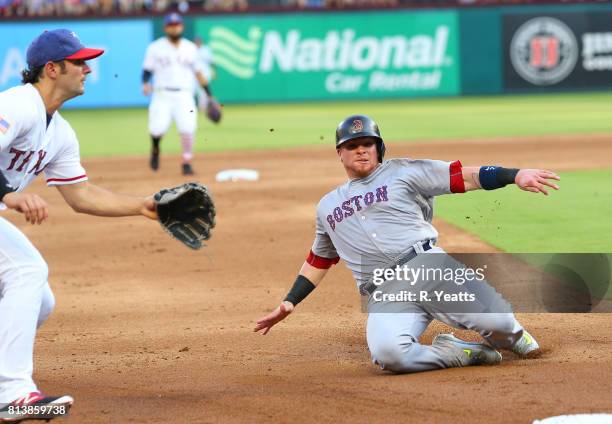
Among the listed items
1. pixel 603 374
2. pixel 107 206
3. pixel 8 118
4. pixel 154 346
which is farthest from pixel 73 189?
pixel 603 374

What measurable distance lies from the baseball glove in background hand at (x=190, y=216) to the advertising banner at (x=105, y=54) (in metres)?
24.8

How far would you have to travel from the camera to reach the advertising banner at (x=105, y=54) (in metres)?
30.0

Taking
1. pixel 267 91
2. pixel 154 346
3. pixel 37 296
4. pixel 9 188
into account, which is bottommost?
pixel 267 91

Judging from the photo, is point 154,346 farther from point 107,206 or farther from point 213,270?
point 213,270

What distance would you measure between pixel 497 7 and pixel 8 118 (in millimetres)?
27418

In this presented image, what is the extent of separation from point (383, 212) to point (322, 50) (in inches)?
1004

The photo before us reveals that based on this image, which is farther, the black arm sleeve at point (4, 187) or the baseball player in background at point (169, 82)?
the baseball player in background at point (169, 82)

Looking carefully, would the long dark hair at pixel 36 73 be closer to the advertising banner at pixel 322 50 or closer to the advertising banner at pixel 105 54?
the advertising banner at pixel 105 54

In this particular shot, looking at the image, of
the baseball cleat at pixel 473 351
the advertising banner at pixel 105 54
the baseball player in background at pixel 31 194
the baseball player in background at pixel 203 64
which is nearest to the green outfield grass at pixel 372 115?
the advertising banner at pixel 105 54

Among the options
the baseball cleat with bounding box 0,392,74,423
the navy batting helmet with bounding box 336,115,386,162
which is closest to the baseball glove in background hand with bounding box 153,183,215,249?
the navy batting helmet with bounding box 336,115,386,162

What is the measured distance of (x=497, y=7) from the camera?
3133 cm

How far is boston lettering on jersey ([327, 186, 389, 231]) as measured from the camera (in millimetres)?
6406

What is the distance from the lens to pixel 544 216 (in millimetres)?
12055

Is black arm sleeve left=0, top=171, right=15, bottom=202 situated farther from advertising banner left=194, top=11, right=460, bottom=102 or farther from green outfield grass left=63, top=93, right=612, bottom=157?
advertising banner left=194, top=11, right=460, bottom=102
